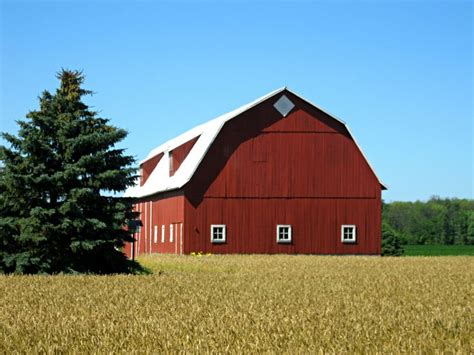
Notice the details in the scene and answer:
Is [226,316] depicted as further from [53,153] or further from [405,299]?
[53,153]

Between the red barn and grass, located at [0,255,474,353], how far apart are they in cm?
1862

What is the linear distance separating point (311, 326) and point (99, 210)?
16.0 m

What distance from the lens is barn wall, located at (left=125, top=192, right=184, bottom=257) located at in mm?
46094

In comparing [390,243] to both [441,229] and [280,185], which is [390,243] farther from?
[441,229]

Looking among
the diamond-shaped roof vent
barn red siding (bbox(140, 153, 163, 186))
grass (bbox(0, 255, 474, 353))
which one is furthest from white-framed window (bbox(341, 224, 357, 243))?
grass (bbox(0, 255, 474, 353))

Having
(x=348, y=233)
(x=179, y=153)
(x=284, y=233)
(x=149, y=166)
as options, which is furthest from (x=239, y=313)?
(x=149, y=166)

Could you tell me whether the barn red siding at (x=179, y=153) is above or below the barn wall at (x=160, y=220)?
above

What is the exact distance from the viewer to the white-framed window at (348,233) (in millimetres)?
45906

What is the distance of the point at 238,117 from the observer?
4466 cm

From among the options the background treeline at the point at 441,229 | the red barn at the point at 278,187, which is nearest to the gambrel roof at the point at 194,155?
the red barn at the point at 278,187

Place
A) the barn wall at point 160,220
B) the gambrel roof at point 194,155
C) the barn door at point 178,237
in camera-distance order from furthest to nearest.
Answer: the barn wall at point 160,220 < the barn door at point 178,237 < the gambrel roof at point 194,155

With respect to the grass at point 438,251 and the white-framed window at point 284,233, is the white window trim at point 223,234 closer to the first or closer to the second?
the white-framed window at point 284,233

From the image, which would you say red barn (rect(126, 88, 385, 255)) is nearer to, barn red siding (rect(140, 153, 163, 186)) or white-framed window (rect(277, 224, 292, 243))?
white-framed window (rect(277, 224, 292, 243))

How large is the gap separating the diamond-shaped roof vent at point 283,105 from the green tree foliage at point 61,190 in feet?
61.3
